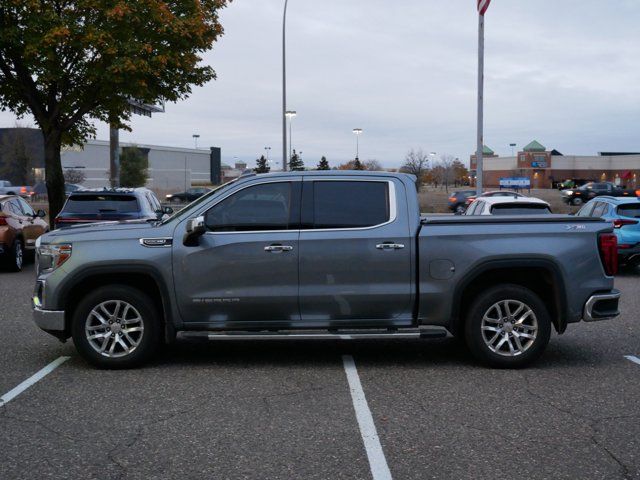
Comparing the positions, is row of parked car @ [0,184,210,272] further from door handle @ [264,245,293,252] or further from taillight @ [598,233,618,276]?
taillight @ [598,233,618,276]

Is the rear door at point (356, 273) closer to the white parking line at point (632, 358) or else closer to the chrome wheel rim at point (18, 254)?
the white parking line at point (632, 358)

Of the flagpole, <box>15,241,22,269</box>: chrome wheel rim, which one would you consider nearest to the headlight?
A: <box>15,241,22,269</box>: chrome wheel rim

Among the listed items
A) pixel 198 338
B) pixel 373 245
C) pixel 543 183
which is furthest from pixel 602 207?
pixel 543 183

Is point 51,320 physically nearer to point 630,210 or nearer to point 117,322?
point 117,322

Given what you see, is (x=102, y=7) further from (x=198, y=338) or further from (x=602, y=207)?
(x=198, y=338)

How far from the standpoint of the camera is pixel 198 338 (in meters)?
7.21

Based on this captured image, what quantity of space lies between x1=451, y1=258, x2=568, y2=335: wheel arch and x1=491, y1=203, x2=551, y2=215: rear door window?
6929 mm

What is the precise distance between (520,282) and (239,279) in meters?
2.78

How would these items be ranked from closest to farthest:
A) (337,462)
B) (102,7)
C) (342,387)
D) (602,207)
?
(337,462), (342,387), (602,207), (102,7)

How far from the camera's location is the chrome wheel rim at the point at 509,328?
732cm

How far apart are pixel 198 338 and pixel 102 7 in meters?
15.9

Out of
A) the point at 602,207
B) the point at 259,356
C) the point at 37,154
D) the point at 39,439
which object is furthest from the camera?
the point at 37,154

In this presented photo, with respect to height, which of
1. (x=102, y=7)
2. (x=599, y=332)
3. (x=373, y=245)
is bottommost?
(x=599, y=332)

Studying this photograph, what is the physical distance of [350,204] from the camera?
7.47 metres
